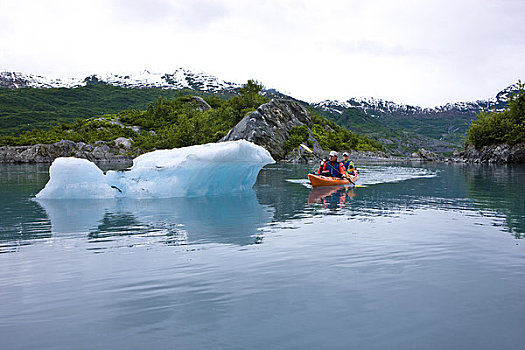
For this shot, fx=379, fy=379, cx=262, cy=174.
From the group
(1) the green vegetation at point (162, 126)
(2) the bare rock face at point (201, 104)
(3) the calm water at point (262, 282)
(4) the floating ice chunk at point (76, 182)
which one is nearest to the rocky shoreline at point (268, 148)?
(1) the green vegetation at point (162, 126)

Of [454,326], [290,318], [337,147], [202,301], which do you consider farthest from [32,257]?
[337,147]

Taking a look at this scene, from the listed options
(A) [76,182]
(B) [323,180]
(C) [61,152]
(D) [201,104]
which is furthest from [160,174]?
(D) [201,104]

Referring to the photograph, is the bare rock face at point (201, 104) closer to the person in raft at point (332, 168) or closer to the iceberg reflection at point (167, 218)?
the person in raft at point (332, 168)

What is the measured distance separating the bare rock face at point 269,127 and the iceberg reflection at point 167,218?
54.7 m

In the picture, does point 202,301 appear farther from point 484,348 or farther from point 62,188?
point 62,188

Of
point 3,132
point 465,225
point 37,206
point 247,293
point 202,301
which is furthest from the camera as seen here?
point 3,132

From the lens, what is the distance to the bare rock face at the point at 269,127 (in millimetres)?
73750

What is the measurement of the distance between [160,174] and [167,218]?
5.64 meters

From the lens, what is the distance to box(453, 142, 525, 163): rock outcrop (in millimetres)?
58375

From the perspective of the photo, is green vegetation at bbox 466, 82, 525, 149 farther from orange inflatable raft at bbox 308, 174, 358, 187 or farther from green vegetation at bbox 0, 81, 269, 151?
green vegetation at bbox 0, 81, 269, 151

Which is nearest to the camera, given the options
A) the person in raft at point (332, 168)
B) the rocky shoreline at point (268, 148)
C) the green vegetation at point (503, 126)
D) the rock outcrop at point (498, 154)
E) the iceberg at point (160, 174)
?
the iceberg at point (160, 174)

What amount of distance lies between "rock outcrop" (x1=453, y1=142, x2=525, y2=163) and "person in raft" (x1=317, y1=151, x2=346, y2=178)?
1853 inches

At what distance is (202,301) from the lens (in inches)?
223

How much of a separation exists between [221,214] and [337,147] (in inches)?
3116
